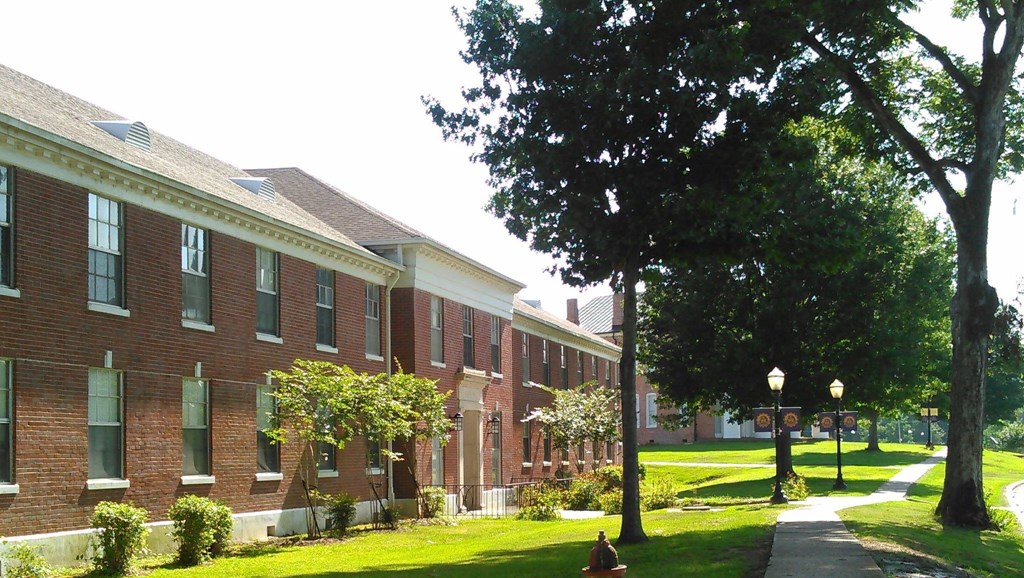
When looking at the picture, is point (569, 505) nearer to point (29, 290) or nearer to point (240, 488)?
point (240, 488)

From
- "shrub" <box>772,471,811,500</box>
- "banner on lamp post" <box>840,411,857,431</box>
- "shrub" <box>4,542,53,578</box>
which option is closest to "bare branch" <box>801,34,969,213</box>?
"banner on lamp post" <box>840,411,857,431</box>

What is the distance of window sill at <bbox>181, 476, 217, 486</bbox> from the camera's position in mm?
21719

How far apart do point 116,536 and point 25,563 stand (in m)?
1.79

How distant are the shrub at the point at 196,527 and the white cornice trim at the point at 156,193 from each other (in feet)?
17.6

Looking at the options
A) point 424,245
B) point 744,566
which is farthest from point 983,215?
point 424,245

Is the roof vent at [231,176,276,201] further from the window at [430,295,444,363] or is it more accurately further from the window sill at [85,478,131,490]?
the window sill at [85,478,131,490]

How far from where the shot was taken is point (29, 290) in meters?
17.9

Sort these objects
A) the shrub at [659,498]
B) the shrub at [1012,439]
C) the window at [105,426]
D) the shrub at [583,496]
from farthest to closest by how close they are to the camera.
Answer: the shrub at [1012,439] < the shrub at [583,496] < the shrub at [659,498] < the window at [105,426]

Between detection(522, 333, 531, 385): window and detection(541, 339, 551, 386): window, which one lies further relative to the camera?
detection(541, 339, 551, 386): window

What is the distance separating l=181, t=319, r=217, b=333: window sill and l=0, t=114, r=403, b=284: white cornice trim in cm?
191

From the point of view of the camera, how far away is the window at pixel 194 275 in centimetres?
2228

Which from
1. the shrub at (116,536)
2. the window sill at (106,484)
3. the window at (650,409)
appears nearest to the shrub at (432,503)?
the window sill at (106,484)

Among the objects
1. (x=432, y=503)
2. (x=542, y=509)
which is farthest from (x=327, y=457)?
(x=542, y=509)

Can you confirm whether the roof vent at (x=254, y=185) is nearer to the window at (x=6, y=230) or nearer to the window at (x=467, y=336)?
the window at (x=467, y=336)
